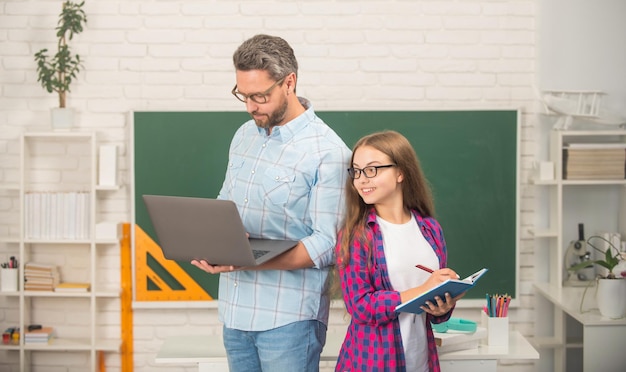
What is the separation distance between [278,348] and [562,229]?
2161 mm

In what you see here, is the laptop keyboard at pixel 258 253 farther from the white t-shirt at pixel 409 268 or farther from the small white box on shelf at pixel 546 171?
the small white box on shelf at pixel 546 171

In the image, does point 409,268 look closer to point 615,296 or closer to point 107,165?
point 615,296

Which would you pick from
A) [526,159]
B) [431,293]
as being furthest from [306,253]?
[526,159]

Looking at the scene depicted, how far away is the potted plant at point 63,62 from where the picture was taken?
3.61 meters

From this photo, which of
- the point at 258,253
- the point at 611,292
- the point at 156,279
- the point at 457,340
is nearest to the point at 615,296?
the point at 611,292

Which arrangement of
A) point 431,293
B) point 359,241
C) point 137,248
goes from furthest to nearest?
point 137,248 < point 359,241 < point 431,293

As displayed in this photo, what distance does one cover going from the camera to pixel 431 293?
1.99m

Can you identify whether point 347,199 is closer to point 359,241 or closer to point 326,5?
point 359,241

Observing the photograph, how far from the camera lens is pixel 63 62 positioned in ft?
11.9

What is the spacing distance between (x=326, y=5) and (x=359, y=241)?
1.95 meters

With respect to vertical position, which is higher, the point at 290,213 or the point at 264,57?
the point at 264,57

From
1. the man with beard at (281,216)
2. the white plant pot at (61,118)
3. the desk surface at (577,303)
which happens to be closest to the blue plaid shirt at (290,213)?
the man with beard at (281,216)

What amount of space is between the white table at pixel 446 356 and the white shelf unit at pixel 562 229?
949mm

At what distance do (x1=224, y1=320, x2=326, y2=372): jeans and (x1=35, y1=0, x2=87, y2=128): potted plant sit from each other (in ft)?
6.24
